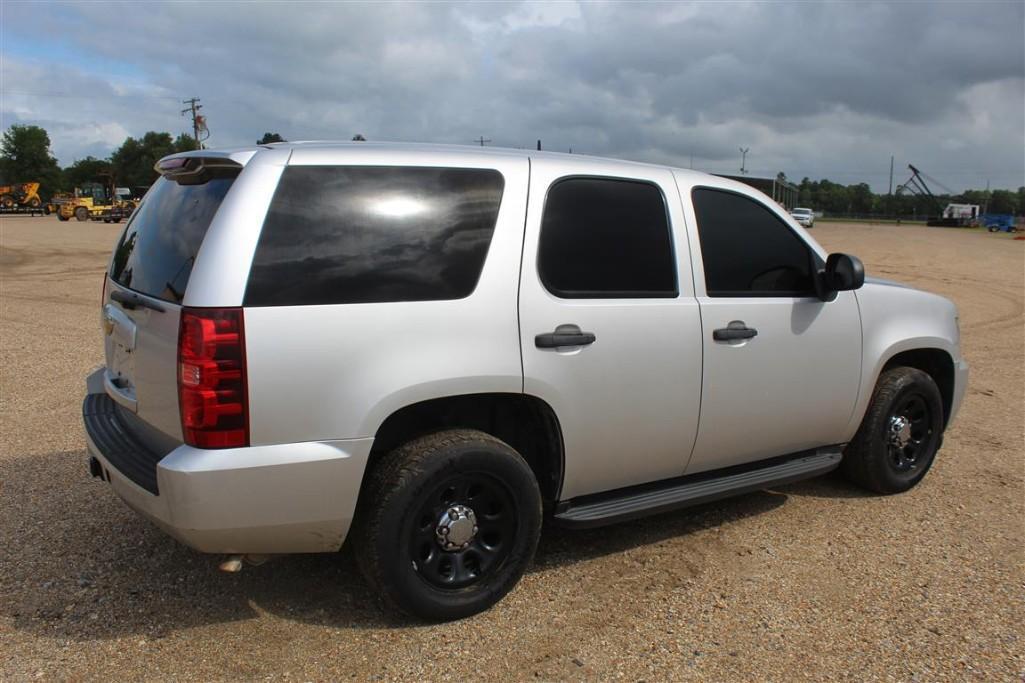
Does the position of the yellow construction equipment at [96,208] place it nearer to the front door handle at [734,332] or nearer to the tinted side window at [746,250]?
the tinted side window at [746,250]

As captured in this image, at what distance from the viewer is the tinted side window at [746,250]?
153 inches

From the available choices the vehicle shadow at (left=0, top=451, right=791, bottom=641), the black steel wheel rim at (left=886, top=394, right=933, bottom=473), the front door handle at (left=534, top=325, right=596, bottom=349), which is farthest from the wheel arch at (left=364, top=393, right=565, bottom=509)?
the black steel wheel rim at (left=886, top=394, right=933, bottom=473)

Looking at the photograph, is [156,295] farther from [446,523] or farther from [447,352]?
[446,523]

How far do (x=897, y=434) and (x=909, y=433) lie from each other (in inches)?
4.7

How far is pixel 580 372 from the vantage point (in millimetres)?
3371

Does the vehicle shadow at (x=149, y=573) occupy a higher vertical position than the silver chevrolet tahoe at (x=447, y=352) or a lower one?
lower

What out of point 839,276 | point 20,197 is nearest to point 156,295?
point 839,276

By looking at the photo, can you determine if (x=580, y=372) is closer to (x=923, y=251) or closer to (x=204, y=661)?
(x=204, y=661)

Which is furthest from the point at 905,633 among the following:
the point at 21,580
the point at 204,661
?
the point at 21,580

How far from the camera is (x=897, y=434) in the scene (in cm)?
470

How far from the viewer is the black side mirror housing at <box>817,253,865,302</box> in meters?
4.03

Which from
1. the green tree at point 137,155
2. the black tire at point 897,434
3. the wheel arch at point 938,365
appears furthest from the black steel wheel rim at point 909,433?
the green tree at point 137,155

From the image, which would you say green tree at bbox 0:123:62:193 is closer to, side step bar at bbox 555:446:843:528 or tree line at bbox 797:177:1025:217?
tree line at bbox 797:177:1025:217

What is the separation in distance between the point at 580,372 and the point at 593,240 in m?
0.61
